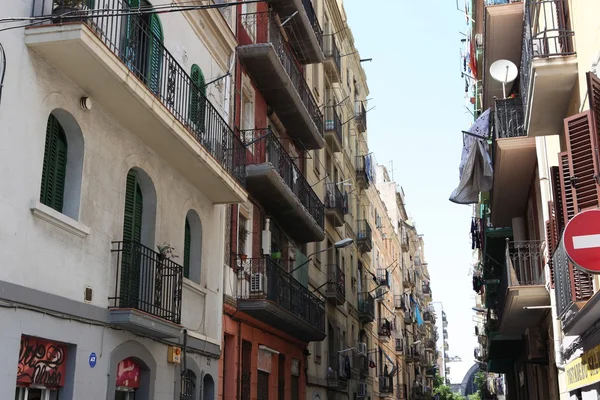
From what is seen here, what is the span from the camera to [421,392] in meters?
60.7

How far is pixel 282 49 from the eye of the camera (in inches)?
892

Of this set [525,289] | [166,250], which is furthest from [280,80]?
[525,289]

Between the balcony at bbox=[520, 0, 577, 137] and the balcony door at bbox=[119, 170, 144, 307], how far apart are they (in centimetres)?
678

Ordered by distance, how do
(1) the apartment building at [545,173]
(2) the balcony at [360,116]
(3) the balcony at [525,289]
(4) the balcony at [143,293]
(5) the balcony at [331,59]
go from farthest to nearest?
(2) the balcony at [360,116], (5) the balcony at [331,59], (3) the balcony at [525,289], (4) the balcony at [143,293], (1) the apartment building at [545,173]

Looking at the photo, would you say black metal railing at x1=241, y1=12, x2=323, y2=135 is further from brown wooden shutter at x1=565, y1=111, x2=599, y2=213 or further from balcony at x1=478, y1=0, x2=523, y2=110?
brown wooden shutter at x1=565, y1=111, x2=599, y2=213

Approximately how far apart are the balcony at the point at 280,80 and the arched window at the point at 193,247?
17.7 ft

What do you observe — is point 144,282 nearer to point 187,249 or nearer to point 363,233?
point 187,249

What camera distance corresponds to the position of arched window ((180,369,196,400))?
14555mm

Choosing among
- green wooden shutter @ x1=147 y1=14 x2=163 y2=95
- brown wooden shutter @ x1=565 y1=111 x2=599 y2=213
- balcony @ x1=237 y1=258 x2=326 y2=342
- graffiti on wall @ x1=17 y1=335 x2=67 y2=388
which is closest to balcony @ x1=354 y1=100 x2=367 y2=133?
balcony @ x1=237 y1=258 x2=326 y2=342

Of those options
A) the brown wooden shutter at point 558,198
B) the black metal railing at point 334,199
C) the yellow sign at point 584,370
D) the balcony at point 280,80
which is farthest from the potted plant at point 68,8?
the black metal railing at point 334,199

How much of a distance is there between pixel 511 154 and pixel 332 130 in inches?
560

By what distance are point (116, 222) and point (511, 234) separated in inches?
530

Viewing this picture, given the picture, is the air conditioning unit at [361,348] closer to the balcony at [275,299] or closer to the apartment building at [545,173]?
the apartment building at [545,173]

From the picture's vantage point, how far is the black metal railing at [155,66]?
10055 millimetres
